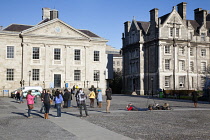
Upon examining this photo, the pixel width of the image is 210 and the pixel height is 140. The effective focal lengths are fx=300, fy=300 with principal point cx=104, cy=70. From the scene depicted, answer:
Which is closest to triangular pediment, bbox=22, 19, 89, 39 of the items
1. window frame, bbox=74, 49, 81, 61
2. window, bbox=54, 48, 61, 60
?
window, bbox=54, 48, 61, 60

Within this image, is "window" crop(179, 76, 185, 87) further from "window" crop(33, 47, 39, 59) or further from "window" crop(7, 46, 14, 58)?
"window" crop(7, 46, 14, 58)

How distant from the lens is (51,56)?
5291 centimetres

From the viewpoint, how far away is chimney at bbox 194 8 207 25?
211ft

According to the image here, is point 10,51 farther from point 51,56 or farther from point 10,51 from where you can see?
point 51,56

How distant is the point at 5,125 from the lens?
1468cm

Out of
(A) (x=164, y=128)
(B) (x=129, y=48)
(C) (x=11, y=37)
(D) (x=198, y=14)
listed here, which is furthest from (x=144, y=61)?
(A) (x=164, y=128)

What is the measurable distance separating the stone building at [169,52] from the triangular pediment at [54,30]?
43.4 feet

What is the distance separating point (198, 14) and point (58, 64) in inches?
1324

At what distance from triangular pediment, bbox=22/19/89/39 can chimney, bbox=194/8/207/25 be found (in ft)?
87.6

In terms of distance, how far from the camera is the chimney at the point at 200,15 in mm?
64250

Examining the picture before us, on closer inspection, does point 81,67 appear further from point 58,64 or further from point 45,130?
point 45,130

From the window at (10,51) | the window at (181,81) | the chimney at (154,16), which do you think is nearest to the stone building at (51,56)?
the window at (10,51)

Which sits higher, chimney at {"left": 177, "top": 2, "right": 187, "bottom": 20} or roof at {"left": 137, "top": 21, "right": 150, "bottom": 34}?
chimney at {"left": 177, "top": 2, "right": 187, "bottom": 20}

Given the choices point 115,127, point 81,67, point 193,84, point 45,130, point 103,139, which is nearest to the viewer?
point 103,139
